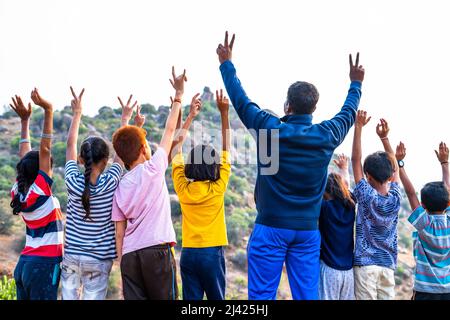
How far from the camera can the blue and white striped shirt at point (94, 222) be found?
4227mm

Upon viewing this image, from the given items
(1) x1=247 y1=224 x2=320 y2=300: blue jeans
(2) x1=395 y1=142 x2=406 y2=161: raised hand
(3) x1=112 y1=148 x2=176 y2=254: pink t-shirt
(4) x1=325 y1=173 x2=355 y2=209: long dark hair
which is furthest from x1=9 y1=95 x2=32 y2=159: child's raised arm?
(2) x1=395 y1=142 x2=406 y2=161: raised hand

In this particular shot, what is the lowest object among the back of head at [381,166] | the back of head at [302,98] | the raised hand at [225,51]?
the back of head at [381,166]

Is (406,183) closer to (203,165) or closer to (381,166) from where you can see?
(381,166)

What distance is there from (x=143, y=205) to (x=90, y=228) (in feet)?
1.58

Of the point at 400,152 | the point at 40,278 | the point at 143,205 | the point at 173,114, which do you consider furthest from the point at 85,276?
the point at 400,152

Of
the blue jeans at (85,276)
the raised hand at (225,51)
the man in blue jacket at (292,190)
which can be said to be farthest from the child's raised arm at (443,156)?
the blue jeans at (85,276)

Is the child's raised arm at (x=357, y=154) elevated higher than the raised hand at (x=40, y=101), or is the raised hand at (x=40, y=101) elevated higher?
the raised hand at (x=40, y=101)

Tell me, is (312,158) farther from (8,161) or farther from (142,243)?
(8,161)

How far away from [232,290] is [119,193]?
1259 cm

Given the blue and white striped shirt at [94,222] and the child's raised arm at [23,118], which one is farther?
the child's raised arm at [23,118]

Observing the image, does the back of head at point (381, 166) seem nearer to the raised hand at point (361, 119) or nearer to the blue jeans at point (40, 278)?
the raised hand at point (361, 119)

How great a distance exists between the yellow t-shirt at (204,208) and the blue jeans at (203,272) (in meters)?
0.07

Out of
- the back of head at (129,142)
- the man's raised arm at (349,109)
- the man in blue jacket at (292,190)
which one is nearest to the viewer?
the man in blue jacket at (292,190)

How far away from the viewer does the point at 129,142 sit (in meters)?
4.20
